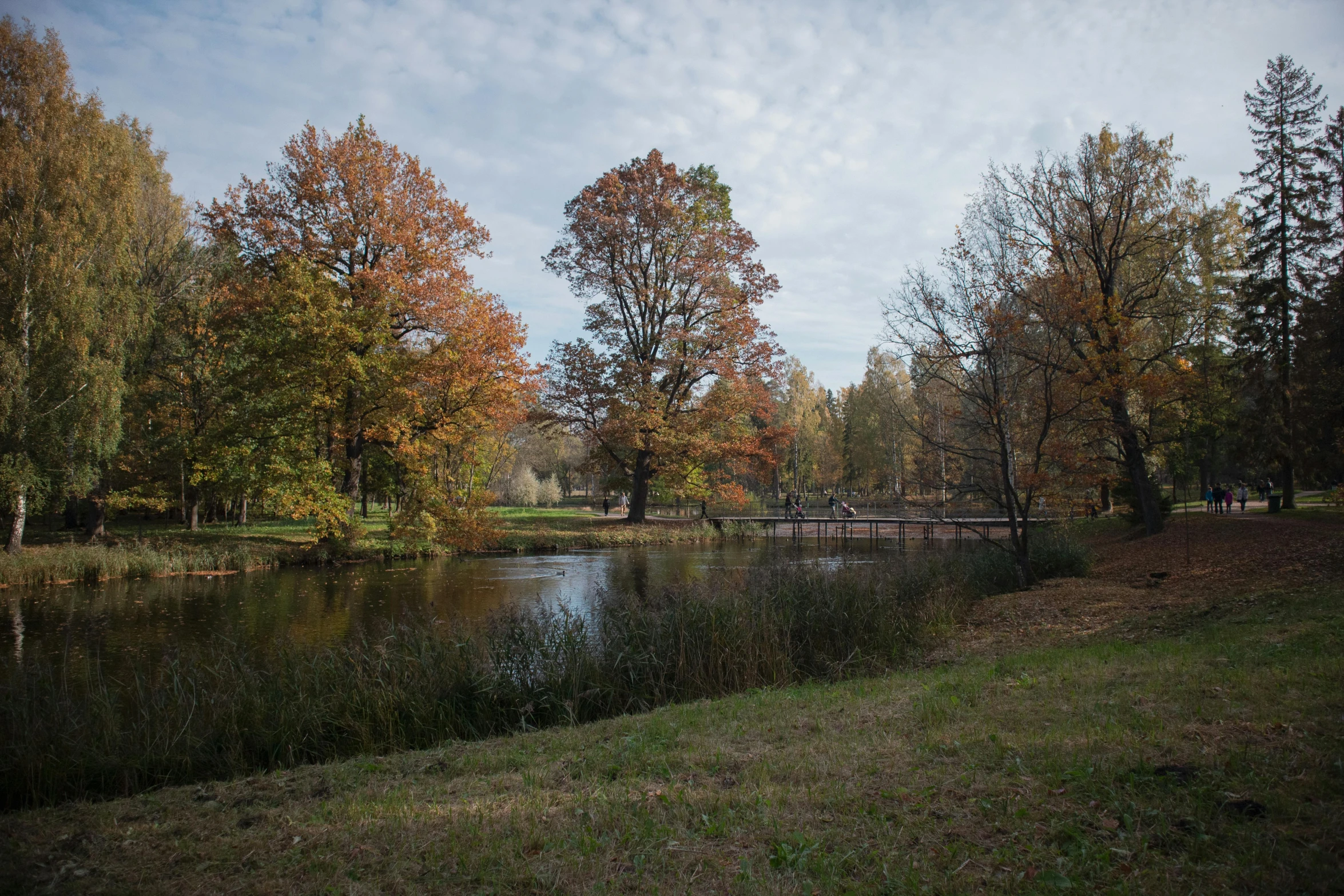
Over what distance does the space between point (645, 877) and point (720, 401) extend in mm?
29345

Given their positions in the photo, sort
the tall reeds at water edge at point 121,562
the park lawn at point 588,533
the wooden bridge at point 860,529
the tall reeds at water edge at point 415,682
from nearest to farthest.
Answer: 1. the tall reeds at water edge at point 415,682
2. the tall reeds at water edge at point 121,562
3. the park lawn at point 588,533
4. the wooden bridge at point 860,529

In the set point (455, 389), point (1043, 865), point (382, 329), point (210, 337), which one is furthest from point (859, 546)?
point (1043, 865)

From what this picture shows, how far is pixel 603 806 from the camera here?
439 cm

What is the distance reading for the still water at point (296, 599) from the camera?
39.2ft

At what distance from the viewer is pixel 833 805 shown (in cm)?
423

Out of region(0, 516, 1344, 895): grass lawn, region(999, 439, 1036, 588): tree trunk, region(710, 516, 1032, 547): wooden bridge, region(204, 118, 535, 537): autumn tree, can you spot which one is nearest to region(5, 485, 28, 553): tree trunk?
region(204, 118, 535, 537): autumn tree

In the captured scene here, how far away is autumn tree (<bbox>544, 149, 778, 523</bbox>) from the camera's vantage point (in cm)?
3150

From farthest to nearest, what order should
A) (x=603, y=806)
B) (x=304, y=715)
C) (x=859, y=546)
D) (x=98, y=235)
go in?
(x=859, y=546) < (x=98, y=235) < (x=304, y=715) < (x=603, y=806)

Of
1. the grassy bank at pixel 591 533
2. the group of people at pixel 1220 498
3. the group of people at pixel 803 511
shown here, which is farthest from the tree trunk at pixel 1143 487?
the grassy bank at pixel 591 533

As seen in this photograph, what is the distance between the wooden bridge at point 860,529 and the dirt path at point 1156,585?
15.6m

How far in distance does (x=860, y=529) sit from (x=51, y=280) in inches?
1503

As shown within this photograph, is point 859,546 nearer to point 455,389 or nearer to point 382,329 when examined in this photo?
point 455,389

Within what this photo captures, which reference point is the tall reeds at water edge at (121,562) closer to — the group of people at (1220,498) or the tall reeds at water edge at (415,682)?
the tall reeds at water edge at (415,682)

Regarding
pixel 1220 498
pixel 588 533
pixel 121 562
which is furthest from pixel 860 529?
pixel 121 562
